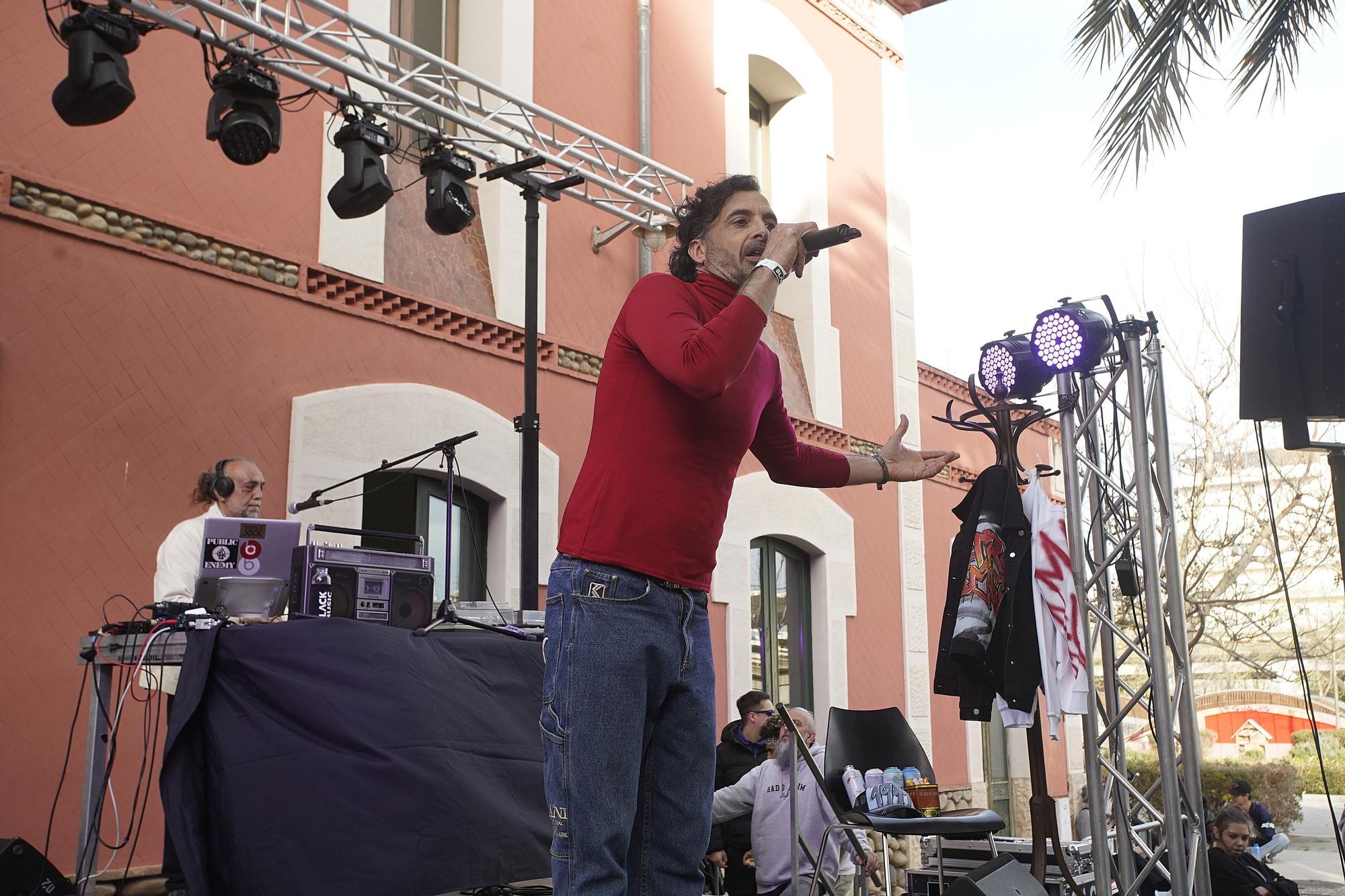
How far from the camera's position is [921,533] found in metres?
11.7

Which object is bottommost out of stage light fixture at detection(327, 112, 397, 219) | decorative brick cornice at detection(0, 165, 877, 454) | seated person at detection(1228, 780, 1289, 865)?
seated person at detection(1228, 780, 1289, 865)

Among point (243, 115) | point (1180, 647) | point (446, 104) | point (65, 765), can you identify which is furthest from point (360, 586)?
point (446, 104)

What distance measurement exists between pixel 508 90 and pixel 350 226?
1662 millimetres

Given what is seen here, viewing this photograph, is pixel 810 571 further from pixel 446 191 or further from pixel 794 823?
pixel 446 191

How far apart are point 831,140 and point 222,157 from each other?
246 inches

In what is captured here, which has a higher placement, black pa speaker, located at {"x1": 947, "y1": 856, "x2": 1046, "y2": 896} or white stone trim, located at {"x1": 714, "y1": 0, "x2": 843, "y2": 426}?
white stone trim, located at {"x1": 714, "y1": 0, "x2": 843, "y2": 426}

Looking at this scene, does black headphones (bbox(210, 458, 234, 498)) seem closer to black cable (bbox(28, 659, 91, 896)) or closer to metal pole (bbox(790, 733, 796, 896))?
black cable (bbox(28, 659, 91, 896))

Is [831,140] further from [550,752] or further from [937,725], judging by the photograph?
[550,752]

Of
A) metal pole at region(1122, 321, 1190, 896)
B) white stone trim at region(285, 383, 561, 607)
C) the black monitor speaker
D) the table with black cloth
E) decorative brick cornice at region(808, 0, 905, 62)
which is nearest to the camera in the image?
the table with black cloth

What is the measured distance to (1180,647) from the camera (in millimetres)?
5125

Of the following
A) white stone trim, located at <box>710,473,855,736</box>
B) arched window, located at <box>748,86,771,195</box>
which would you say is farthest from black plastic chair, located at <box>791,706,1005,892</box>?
arched window, located at <box>748,86,771,195</box>

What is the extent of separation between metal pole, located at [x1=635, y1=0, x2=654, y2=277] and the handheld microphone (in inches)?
266

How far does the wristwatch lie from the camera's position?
2.07 metres

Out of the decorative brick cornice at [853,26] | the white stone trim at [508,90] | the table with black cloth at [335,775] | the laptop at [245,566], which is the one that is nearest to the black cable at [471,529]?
the white stone trim at [508,90]
